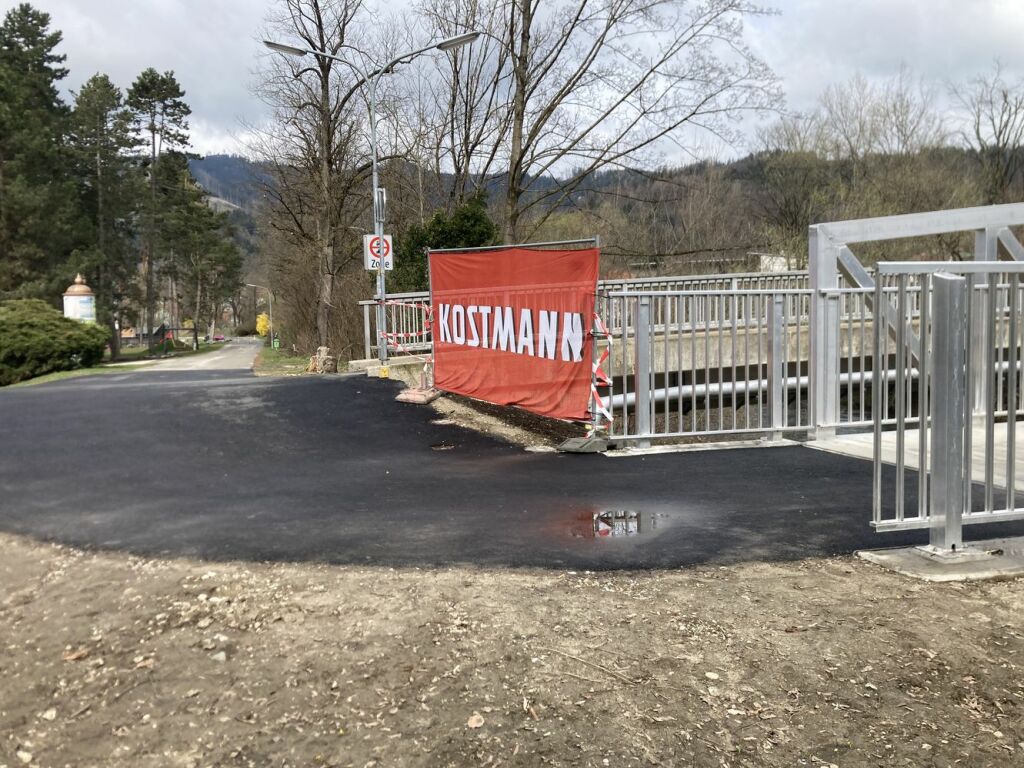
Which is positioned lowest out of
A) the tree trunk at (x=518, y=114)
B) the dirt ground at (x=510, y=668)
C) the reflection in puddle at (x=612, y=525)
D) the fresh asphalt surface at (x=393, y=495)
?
the dirt ground at (x=510, y=668)

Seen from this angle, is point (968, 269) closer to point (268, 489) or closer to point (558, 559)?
point (558, 559)

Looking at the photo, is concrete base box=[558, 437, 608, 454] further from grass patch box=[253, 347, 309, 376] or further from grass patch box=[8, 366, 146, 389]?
grass patch box=[8, 366, 146, 389]

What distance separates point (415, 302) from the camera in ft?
61.7

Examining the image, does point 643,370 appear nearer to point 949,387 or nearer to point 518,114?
point 949,387

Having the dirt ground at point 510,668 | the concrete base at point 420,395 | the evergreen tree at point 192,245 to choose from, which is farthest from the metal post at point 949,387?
the evergreen tree at point 192,245

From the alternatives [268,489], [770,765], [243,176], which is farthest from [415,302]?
[243,176]

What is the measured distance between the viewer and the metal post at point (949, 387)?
16.4 ft

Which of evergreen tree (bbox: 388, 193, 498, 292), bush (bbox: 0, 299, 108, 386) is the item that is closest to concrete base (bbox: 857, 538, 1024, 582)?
evergreen tree (bbox: 388, 193, 498, 292)

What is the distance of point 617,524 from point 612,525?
5 centimetres

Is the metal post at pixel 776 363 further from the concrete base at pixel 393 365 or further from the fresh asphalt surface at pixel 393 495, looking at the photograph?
the concrete base at pixel 393 365

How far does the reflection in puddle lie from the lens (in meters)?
5.97

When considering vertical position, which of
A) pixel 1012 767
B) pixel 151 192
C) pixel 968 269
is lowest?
pixel 1012 767

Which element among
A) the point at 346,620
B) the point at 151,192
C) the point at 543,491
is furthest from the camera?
the point at 151,192

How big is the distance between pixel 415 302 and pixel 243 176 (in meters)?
28.9
